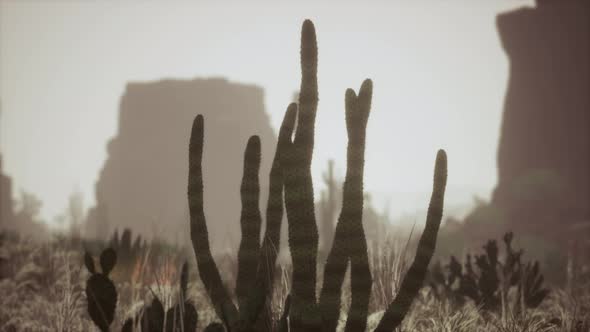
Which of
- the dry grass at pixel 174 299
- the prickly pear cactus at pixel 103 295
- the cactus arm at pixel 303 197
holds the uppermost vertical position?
the cactus arm at pixel 303 197

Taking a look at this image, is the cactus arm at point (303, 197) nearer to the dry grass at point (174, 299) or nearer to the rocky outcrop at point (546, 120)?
the dry grass at point (174, 299)

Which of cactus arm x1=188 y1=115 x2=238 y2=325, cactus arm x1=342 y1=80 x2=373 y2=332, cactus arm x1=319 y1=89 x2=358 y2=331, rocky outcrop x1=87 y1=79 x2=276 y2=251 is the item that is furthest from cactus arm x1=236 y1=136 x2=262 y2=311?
rocky outcrop x1=87 y1=79 x2=276 y2=251

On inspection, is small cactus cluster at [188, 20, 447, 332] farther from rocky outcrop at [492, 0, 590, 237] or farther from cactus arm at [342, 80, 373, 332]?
rocky outcrop at [492, 0, 590, 237]

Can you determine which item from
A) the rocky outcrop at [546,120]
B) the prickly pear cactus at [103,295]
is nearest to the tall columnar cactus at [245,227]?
the prickly pear cactus at [103,295]

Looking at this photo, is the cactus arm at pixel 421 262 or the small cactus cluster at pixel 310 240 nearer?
the small cactus cluster at pixel 310 240

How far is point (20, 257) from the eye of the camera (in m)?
7.11

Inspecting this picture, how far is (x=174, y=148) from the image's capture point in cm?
6819

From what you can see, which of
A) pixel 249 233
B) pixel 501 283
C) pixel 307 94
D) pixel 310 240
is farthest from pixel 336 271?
pixel 501 283

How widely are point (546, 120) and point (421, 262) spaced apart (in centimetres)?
3678

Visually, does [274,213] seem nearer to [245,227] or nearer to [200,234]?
[245,227]

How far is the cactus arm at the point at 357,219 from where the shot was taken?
8.96 feet

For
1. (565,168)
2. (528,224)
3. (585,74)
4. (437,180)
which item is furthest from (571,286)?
(585,74)

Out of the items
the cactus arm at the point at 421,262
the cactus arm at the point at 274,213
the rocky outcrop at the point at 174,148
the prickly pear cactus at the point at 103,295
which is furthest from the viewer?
the rocky outcrop at the point at 174,148

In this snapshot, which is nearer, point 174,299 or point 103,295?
point 103,295
